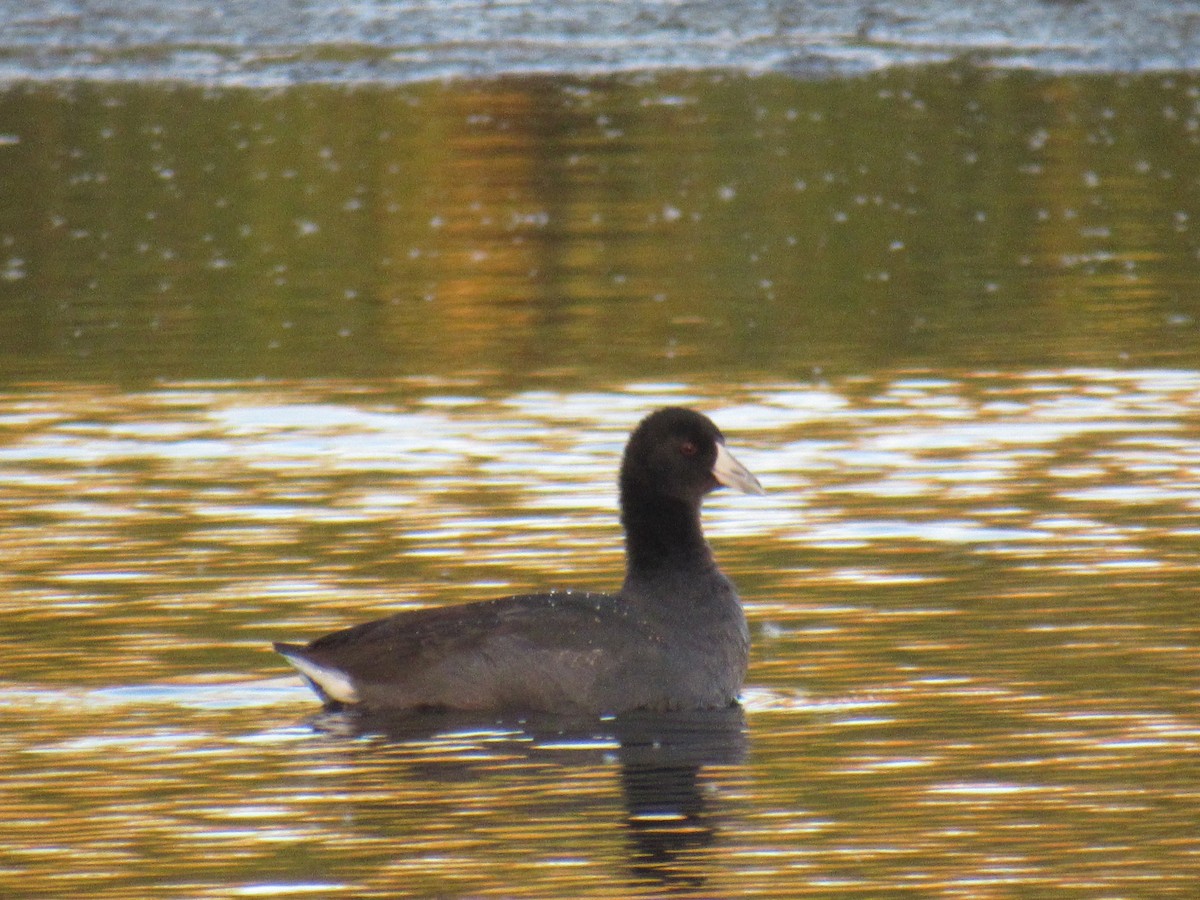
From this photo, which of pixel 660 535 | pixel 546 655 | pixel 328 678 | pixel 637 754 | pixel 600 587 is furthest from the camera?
pixel 600 587

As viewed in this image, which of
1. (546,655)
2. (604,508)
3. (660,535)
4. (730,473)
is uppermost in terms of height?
(730,473)

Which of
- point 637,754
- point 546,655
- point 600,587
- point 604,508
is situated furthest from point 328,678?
point 604,508

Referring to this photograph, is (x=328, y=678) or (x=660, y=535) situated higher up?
(x=660, y=535)

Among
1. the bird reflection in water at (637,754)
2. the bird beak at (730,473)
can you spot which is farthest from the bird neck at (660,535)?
the bird reflection in water at (637,754)

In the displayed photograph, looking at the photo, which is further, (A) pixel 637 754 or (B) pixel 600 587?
(B) pixel 600 587

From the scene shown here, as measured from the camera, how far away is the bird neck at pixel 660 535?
11109 mm

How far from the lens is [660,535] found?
36.7ft

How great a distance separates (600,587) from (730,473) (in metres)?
1.26

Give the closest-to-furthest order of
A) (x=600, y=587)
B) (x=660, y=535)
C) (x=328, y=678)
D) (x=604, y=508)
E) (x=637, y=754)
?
(x=637, y=754)
(x=328, y=678)
(x=660, y=535)
(x=600, y=587)
(x=604, y=508)

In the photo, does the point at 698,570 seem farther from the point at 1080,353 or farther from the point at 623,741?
the point at 1080,353

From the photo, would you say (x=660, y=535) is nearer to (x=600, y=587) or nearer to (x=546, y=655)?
(x=546, y=655)

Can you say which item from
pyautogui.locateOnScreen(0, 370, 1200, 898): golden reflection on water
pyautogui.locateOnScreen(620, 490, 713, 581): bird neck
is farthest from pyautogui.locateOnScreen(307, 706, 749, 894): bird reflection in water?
pyautogui.locateOnScreen(620, 490, 713, 581): bird neck

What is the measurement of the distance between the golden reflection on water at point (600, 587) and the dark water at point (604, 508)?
0.11ft

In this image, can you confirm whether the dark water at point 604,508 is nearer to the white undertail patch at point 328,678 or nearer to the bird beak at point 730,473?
the white undertail patch at point 328,678
